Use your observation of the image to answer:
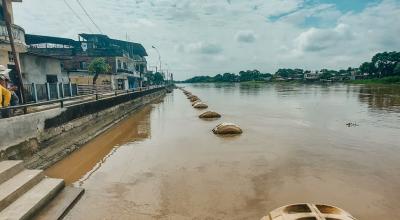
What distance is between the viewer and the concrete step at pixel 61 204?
5684 mm

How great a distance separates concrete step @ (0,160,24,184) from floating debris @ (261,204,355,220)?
5923 mm

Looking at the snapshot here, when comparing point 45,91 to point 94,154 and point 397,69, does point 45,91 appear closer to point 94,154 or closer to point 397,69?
point 94,154

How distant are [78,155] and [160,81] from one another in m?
93.7

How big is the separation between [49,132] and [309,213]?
960cm

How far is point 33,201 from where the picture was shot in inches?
225

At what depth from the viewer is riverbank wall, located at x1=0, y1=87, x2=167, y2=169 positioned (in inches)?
315

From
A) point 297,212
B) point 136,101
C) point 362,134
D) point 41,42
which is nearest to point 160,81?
point 41,42

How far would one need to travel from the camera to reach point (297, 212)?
4.85 meters

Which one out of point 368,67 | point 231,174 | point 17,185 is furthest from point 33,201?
point 368,67

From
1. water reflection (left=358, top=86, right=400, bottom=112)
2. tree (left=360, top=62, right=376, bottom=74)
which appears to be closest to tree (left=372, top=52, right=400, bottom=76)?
tree (left=360, top=62, right=376, bottom=74)

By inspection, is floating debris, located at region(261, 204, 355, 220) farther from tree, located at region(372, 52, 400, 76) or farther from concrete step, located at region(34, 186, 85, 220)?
tree, located at region(372, 52, 400, 76)

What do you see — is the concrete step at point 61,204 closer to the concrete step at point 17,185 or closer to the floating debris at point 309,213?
the concrete step at point 17,185

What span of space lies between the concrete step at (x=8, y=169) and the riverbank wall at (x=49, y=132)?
52 cm

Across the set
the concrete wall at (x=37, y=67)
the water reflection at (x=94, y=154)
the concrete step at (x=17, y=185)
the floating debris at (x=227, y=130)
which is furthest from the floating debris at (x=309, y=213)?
the concrete wall at (x=37, y=67)
